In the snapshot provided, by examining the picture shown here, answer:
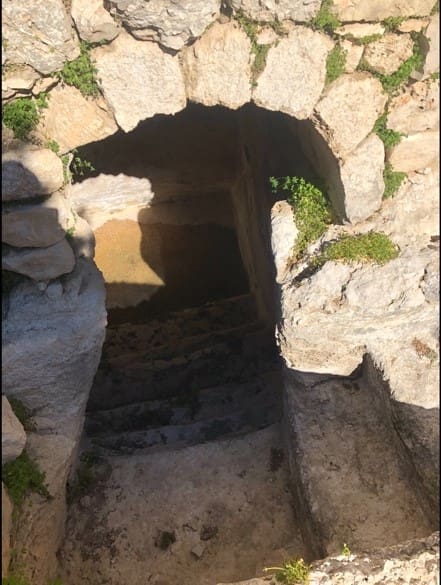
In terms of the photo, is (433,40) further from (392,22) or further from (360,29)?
(360,29)

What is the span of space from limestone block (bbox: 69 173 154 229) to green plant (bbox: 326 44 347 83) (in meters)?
4.66

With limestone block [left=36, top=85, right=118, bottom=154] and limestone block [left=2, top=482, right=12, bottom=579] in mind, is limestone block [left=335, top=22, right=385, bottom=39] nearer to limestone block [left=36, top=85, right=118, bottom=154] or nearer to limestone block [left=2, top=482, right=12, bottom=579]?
limestone block [left=36, top=85, right=118, bottom=154]

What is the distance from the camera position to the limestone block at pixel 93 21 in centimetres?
360

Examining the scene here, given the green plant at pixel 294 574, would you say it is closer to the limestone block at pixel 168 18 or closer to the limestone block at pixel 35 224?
the limestone block at pixel 35 224

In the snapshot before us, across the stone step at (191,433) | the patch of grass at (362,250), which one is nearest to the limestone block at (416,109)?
the patch of grass at (362,250)

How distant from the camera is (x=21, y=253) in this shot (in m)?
3.99

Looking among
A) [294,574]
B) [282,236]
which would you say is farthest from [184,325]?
[294,574]

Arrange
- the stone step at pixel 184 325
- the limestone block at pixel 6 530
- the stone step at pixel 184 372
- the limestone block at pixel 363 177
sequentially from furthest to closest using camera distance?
1. the stone step at pixel 184 325
2. the stone step at pixel 184 372
3. the limestone block at pixel 363 177
4. the limestone block at pixel 6 530

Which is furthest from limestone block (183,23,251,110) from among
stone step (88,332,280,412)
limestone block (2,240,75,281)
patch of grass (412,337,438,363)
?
stone step (88,332,280,412)

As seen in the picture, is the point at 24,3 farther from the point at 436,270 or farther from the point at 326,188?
the point at 436,270

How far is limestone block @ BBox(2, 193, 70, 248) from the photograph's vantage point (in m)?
3.84

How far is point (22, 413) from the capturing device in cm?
414

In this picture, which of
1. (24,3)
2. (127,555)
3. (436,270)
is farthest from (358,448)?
(24,3)

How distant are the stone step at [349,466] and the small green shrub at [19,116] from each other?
9.52 ft
